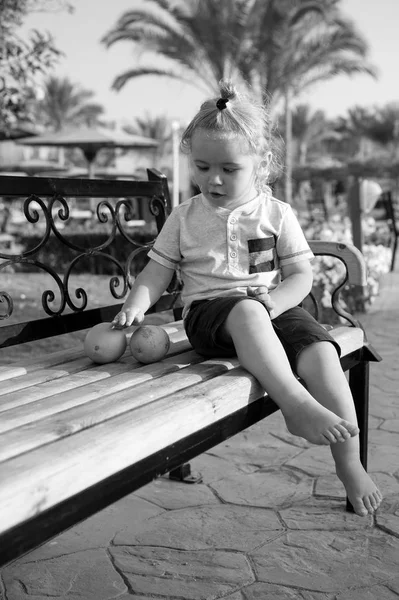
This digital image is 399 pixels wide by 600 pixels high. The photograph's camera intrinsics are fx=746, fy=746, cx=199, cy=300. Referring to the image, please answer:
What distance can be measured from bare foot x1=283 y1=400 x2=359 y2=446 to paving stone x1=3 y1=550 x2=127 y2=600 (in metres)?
0.67

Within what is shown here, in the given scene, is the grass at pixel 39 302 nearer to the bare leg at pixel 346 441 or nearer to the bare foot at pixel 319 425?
the bare leg at pixel 346 441

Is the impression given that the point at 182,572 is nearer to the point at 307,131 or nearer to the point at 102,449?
the point at 102,449

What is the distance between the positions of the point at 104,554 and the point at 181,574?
0.89 ft

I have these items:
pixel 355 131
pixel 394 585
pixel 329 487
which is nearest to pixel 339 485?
pixel 329 487

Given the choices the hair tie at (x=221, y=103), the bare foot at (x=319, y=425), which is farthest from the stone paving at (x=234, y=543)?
the hair tie at (x=221, y=103)

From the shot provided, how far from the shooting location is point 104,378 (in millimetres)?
2051

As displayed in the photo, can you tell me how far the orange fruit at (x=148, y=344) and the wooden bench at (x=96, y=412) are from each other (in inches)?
1.3

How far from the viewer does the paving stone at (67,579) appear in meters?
1.99

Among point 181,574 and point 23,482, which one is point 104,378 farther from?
point 23,482

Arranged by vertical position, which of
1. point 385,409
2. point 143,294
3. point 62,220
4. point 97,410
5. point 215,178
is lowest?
point 385,409

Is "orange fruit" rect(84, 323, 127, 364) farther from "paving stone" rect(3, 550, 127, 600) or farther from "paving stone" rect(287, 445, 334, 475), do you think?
"paving stone" rect(287, 445, 334, 475)

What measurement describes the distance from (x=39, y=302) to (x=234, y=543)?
5164 mm

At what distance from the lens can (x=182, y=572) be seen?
2090 mm

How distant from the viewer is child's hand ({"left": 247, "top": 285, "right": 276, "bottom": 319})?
2.15m
